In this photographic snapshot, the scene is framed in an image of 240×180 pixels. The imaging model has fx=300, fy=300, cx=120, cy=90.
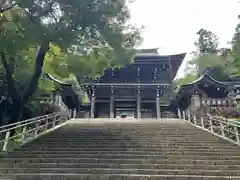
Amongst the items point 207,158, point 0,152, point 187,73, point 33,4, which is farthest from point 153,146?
point 187,73

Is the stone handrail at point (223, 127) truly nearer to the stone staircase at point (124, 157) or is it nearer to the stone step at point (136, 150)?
the stone staircase at point (124, 157)

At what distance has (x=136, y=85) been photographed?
23859 millimetres

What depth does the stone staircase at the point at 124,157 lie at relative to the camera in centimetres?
703

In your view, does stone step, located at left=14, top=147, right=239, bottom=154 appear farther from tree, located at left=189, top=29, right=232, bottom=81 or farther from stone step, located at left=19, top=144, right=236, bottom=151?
tree, located at left=189, top=29, right=232, bottom=81

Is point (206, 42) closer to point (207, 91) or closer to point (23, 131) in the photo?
point (207, 91)

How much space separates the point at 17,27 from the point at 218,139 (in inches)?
338

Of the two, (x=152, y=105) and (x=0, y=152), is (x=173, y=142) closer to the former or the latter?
(x=0, y=152)

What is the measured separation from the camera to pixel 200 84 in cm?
2270

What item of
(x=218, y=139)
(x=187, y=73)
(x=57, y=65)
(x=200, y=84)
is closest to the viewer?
(x=218, y=139)

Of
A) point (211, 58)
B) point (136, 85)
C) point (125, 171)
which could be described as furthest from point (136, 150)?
point (211, 58)

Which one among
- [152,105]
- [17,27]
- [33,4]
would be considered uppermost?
[33,4]

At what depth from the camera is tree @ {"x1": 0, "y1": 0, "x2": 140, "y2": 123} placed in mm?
10750

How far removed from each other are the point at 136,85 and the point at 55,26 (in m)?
13.3

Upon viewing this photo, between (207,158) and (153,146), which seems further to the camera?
(153,146)
